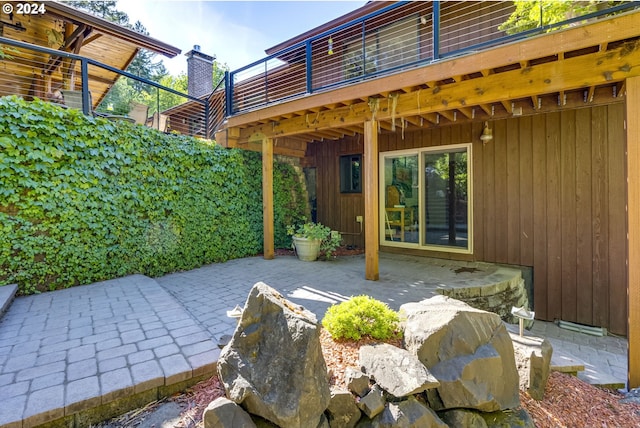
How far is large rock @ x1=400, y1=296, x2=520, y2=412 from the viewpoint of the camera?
76.1 inches

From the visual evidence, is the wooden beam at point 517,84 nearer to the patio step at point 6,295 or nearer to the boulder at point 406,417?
the boulder at point 406,417

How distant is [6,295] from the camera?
333cm

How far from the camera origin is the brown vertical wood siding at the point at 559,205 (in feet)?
14.3

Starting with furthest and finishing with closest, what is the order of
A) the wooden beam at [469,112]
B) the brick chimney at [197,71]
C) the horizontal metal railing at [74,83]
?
the brick chimney at [197,71]
the wooden beam at [469,112]
the horizontal metal railing at [74,83]

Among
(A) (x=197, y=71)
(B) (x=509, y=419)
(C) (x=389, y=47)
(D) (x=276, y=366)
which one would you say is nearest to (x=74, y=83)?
(A) (x=197, y=71)

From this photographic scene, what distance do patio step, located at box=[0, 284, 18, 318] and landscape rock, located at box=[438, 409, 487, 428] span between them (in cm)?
415

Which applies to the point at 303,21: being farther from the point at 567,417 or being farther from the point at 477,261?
the point at 567,417

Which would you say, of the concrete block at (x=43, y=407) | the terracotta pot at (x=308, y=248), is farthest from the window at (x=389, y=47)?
the concrete block at (x=43, y=407)

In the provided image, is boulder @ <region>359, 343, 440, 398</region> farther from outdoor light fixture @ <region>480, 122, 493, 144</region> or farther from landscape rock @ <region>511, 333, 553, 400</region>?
outdoor light fixture @ <region>480, 122, 493, 144</region>

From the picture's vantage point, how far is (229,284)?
4.48 meters

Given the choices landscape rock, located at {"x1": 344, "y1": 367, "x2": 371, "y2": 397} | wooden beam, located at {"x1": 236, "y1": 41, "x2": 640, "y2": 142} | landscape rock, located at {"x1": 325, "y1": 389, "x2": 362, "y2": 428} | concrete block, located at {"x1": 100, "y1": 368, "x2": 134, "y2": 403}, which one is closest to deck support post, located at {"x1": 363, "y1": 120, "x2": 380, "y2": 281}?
wooden beam, located at {"x1": 236, "y1": 41, "x2": 640, "y2": 142}

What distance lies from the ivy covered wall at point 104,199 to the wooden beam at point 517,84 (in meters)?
2.69

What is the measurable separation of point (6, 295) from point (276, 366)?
360 centimetres

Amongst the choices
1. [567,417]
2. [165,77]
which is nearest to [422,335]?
[567,417]
